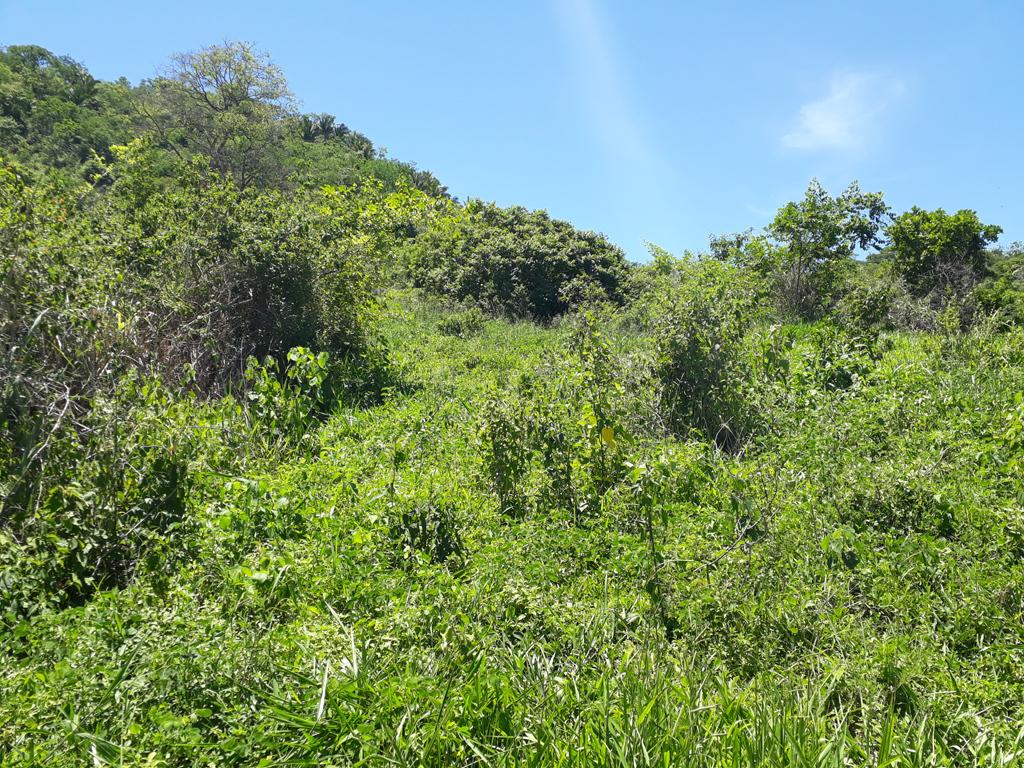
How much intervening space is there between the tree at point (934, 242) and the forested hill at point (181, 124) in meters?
21.7

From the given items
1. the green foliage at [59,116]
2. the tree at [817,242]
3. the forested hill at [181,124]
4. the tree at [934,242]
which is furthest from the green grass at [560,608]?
the green foliage at [59,116]

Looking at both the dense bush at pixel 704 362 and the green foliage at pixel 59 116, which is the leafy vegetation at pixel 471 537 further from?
the green foliage at pixel 59 116

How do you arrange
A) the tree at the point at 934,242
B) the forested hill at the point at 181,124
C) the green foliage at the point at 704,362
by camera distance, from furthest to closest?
the forested hill at the point at 181,124 < the tree at the point at 934,242 < the green foliage at the point at 704,362

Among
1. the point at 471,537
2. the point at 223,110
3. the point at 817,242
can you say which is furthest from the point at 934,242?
the point at 223,110

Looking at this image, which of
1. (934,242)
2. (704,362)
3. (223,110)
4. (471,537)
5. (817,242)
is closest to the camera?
(471,537)

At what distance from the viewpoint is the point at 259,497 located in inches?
142

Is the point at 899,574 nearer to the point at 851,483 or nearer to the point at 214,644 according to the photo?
the point at 851,483

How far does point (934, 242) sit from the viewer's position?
17266mm

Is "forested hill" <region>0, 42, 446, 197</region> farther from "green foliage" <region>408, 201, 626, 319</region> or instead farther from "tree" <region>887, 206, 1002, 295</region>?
"tree" <region>887, 206, 1002, 295</region>

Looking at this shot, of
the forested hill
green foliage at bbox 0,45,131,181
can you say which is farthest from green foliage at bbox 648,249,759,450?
green foliage at bbox 0,45,131,181

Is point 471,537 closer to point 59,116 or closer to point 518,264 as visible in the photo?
point 518,264

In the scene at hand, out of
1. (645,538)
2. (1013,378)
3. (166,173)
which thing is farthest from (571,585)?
(166,173)

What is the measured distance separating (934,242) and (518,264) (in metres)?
13.0

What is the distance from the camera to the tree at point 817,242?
43.7 ft
